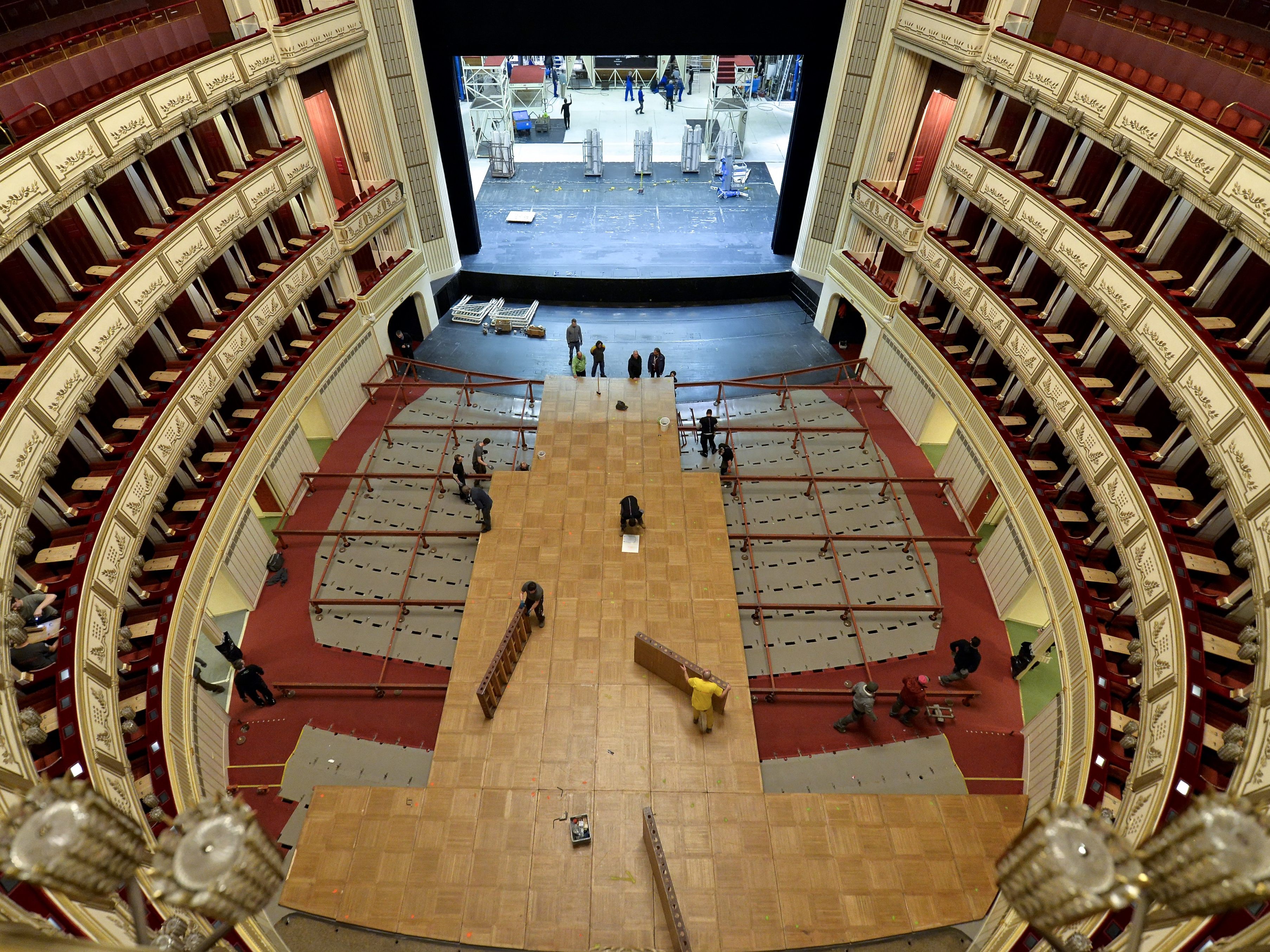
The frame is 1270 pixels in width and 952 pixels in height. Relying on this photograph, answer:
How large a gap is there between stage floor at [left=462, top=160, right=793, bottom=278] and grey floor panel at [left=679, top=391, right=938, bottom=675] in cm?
838

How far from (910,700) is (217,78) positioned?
1653 cm

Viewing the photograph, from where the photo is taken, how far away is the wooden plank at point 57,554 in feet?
30.1

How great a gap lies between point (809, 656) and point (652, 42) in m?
17.0

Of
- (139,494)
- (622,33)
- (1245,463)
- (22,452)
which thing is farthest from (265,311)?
(1245,463)

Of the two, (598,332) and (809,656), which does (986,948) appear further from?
(598,332)

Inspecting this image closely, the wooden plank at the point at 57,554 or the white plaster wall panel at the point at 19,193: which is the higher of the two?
the white plaster wall panel at the point at 19,193

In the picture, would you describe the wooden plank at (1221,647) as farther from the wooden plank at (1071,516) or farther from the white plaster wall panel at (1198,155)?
the white plaster wall panel at (1198,155)

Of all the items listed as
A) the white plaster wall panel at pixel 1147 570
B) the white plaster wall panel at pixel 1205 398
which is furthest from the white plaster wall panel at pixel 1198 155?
the white plaster wall panel at pixel 1147 570

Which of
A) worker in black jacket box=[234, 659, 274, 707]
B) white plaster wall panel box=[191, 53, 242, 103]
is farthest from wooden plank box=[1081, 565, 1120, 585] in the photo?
white plaster wall panel box=[191, 53, 242, 103]

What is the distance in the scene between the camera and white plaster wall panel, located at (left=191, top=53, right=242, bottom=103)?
11961mm

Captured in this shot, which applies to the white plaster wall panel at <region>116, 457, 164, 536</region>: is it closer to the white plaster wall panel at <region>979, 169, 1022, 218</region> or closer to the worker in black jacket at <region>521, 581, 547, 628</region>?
the worker in black jacket at <region>521, 581, 547, 628</region>

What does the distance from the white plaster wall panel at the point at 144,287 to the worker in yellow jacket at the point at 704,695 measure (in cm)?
1035

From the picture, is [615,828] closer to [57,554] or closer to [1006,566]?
[57,554]

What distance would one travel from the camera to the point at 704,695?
9945 millimetres
